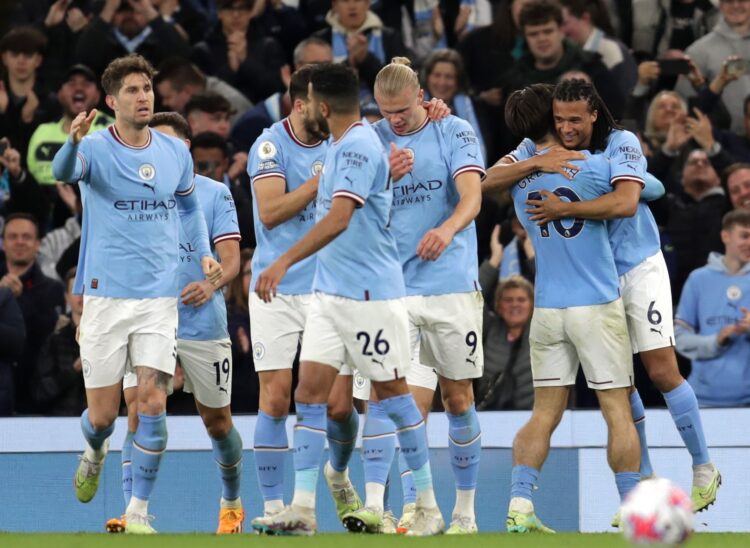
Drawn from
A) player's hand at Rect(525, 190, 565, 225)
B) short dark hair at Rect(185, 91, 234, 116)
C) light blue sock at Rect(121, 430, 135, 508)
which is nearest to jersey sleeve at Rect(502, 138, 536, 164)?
player's hand at Rect(525, 190, 565, 225)

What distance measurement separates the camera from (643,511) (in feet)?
17.5

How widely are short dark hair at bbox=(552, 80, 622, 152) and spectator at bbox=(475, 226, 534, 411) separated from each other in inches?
136

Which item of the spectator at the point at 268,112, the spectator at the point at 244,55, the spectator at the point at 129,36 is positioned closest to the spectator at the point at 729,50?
the spectator at the point at 268,112

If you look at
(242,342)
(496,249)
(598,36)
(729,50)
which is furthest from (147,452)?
(729,50)

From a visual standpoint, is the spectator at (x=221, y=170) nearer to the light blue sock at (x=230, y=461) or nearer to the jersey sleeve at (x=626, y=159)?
the light blue sock at (x=230, y=461)

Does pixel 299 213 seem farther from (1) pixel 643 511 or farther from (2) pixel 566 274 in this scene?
(1) pixel 643 511

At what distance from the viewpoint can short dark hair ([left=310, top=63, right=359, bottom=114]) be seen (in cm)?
769

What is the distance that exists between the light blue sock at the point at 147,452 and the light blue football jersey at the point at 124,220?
2.39 ft

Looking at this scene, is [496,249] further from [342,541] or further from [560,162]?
[342,541]

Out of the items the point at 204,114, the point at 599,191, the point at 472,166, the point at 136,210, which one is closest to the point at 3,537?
the point at 136,210

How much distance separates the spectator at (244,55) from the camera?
15.1 metres

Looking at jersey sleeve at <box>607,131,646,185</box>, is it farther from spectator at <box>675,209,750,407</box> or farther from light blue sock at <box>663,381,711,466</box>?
spectator at <box>675,209,750,407</box>

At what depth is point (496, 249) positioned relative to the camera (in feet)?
42.2

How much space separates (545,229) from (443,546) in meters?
2.35
